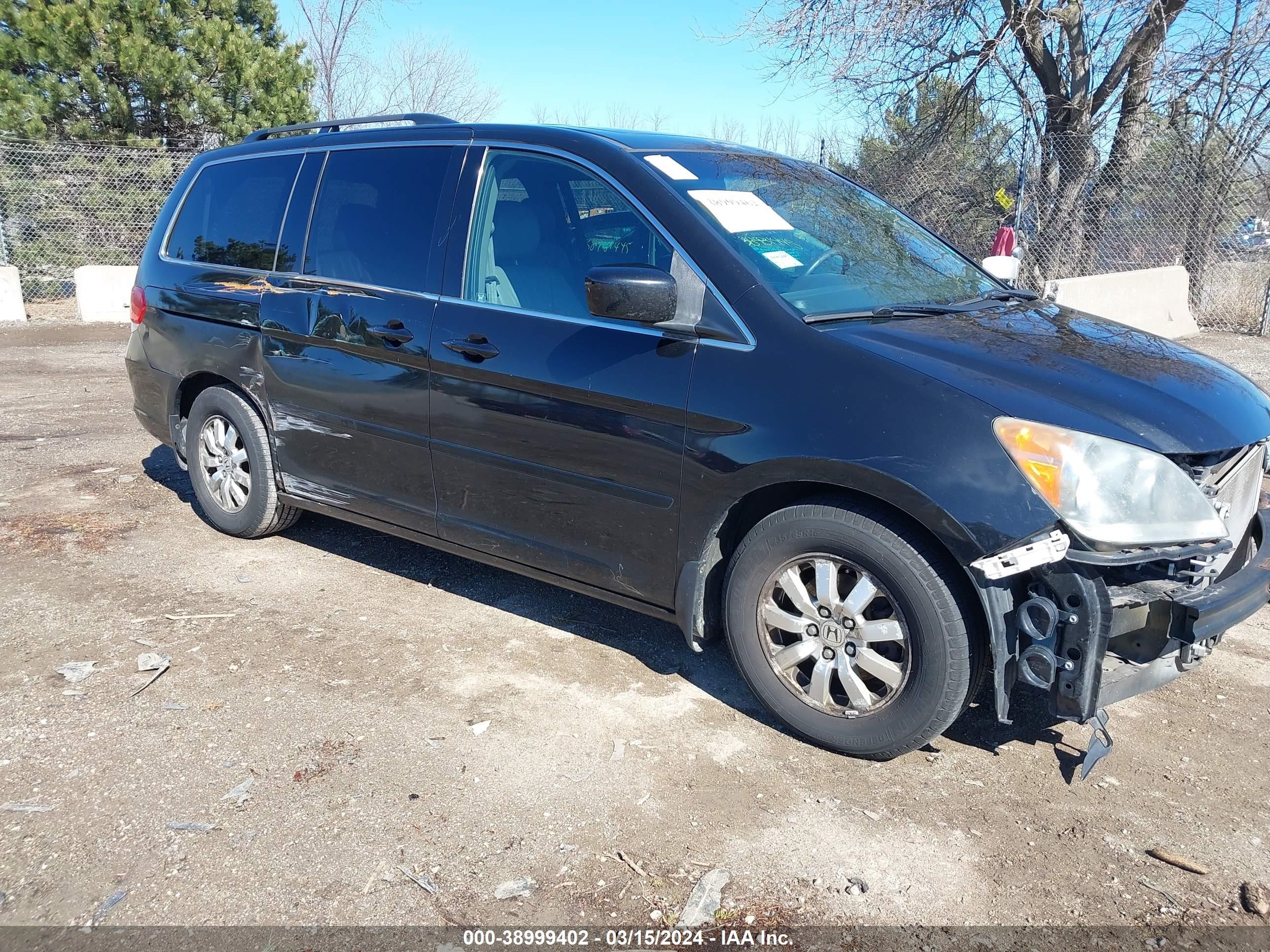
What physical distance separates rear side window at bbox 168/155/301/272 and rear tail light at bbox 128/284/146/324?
290mm

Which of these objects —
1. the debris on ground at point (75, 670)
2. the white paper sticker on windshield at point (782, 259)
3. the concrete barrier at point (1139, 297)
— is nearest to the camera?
the white paper sticker on windshield at point (782, 259)

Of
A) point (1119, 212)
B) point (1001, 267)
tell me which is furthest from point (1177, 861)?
point (1119, 212)

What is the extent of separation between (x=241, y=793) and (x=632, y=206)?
2.27 meters

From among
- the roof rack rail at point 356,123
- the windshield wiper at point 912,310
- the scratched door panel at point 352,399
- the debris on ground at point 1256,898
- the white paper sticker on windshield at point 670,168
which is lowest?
the debris on ground at point 1256,898

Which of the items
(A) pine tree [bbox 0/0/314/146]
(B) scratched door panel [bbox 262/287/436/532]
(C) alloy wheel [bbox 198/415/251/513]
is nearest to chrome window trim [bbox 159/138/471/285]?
(B) scratched door panel [bbox 262/287/436/532]

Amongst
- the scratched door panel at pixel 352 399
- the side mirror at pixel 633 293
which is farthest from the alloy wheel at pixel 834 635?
the scratched door panel at pixel 352 399

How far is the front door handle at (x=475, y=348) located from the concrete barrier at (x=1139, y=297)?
28.6ft

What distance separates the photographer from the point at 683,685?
3.75 metres

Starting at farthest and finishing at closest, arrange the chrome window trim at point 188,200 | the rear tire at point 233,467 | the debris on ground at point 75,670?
1. the rear tire at point 233,467
2. the chrome window trim at point 188,200
3. the debris on ground at point 75,670

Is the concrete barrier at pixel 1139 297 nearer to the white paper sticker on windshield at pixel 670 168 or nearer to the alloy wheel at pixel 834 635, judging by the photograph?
the white paper sticker on windshield at pixel 670 168

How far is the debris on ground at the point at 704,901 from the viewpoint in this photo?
8.18 ft

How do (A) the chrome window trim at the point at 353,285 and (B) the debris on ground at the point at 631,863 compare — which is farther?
(A) the chrome window trim at the point at 353,285

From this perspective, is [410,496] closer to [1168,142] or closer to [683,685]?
[683,685]

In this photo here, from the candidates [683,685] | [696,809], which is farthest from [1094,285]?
[696,809]
